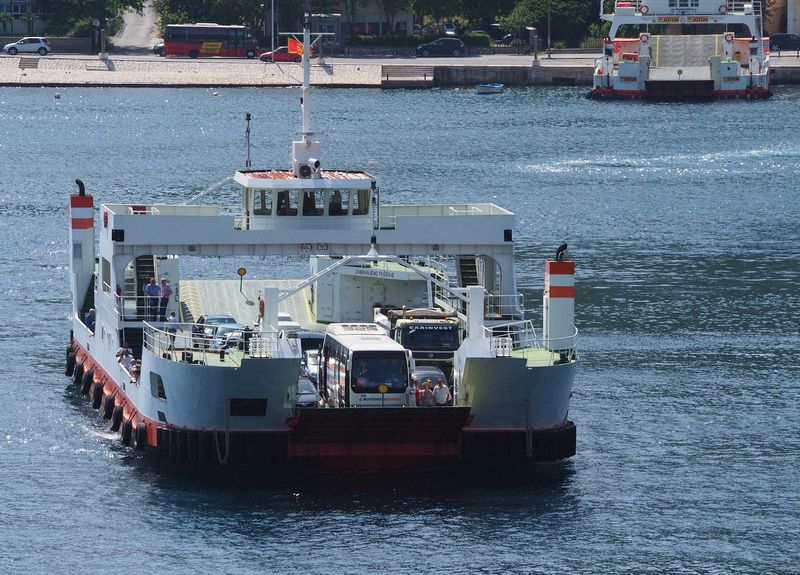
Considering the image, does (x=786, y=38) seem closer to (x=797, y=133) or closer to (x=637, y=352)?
(x=797, y=133)

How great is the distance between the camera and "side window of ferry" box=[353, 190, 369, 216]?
159ft

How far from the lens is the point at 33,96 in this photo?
174750mm

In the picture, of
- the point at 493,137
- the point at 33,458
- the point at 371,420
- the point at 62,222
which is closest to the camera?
the point at 371,420

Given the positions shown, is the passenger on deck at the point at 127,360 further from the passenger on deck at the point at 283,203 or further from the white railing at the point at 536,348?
the white railing at the point at 536,348

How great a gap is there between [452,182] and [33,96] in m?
79.1

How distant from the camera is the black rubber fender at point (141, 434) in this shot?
1745 inches

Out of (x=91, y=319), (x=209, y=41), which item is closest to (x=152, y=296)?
(x=91, y=319)

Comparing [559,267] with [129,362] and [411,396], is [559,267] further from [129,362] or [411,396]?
[129,362]

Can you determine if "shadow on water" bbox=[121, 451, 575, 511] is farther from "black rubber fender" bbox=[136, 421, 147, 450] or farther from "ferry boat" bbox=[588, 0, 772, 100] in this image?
"ferry boat" bbox=[588, 0, 772, 100]

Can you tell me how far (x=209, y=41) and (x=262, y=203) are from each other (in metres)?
143

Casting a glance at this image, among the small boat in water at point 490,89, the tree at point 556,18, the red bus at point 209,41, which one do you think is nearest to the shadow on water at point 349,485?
the small boat in water at point 490,89

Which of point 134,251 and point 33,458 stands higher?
point 134,251

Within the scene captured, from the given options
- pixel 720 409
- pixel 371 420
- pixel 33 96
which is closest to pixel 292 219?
pixel 371 420

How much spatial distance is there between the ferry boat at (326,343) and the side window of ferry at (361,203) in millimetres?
42
